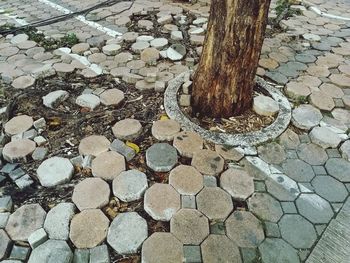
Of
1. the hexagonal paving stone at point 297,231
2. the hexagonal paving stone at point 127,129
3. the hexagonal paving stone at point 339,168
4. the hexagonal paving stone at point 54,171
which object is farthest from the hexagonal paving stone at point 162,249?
the hexagonal paving stone at point 339,168

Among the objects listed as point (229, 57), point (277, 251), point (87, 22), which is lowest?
point (277, 251)

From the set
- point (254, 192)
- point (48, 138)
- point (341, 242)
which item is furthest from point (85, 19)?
point (341, 242)

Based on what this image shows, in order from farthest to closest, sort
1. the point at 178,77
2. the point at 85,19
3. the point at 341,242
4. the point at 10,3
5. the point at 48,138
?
the point at 10,3
the point at 85,19
the point at 178,77
the point at 48,138
the point at 341,242

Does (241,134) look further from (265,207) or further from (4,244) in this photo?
(4,244)

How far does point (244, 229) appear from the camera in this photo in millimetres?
2090

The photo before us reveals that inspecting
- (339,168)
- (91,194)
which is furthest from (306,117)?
(91,194)

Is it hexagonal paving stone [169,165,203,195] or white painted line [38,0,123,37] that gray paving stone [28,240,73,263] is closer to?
hexagonal paving stone [169,165,203,195]

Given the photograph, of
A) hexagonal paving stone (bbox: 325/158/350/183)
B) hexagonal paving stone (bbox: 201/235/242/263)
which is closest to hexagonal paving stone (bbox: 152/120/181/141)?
hexagonal paving stone (bbox: 201/235/242/263)

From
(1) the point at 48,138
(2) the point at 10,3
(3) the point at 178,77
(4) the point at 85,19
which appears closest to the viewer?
(1) the point at 48,138

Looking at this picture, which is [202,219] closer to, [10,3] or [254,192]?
[254,192]

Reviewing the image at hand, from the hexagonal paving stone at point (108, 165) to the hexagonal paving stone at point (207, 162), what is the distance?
23.9 inches

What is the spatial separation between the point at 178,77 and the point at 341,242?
218 centimetres

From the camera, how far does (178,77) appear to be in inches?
132

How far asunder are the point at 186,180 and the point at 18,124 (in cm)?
170
